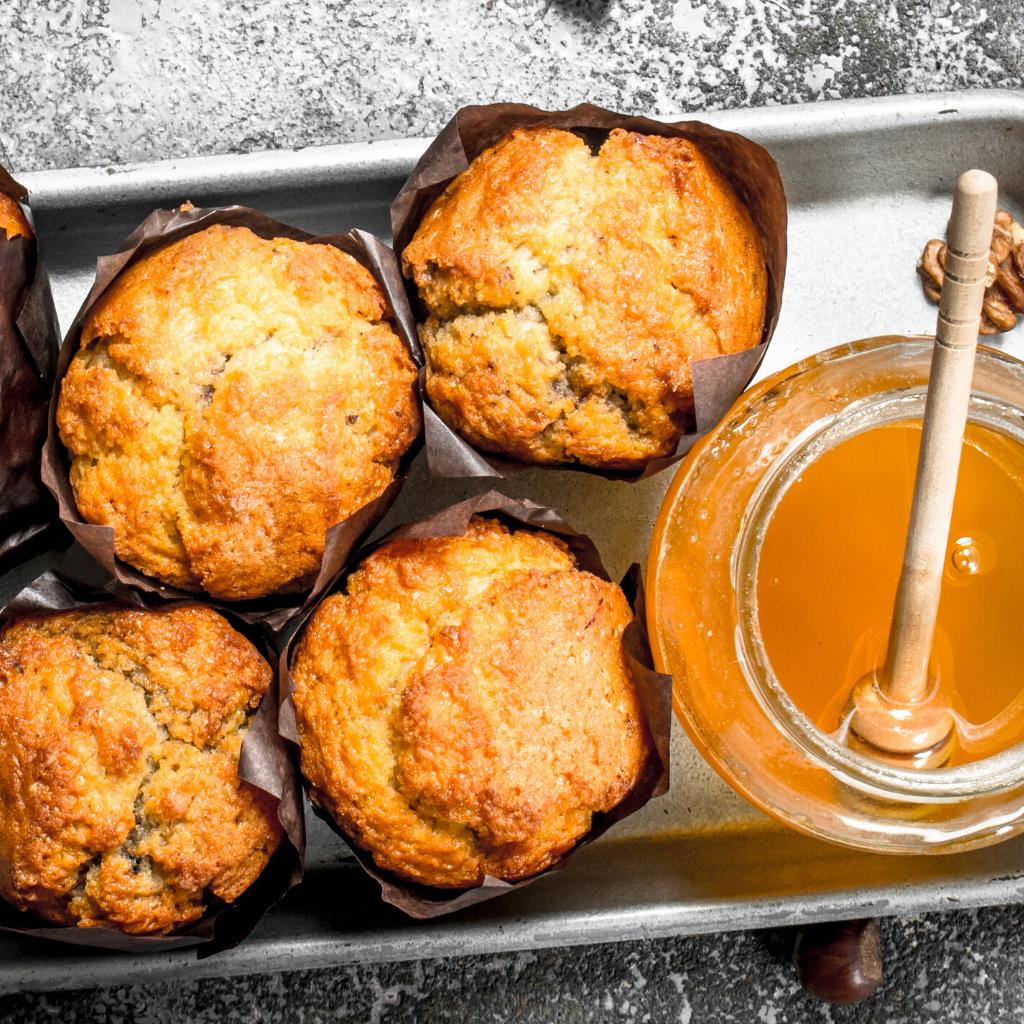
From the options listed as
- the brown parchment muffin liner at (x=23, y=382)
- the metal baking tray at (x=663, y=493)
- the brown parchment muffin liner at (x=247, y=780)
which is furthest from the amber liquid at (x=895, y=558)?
the brown parchment muffin liner at (x=23, y=382)

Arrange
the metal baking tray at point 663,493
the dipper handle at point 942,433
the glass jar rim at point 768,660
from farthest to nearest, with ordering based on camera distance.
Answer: the metal baking tray at point 663,493 < the glass jar rim at point 768,660 < the dipper handle at point 942,433

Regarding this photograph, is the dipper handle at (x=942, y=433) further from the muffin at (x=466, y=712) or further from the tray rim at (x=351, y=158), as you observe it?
the tray rim at (x=351, y=158)

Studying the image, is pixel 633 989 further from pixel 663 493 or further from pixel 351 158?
pixel 351 158

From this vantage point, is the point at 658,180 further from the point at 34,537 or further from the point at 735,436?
the point at 34,537

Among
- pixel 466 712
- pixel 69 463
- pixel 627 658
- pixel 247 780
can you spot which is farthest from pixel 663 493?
pixel 69 463

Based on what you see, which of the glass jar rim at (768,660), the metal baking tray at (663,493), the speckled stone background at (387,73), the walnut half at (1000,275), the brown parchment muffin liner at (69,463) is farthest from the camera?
the speckled stone background at (387,73)

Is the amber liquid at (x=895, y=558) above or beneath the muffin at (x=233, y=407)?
beneath
